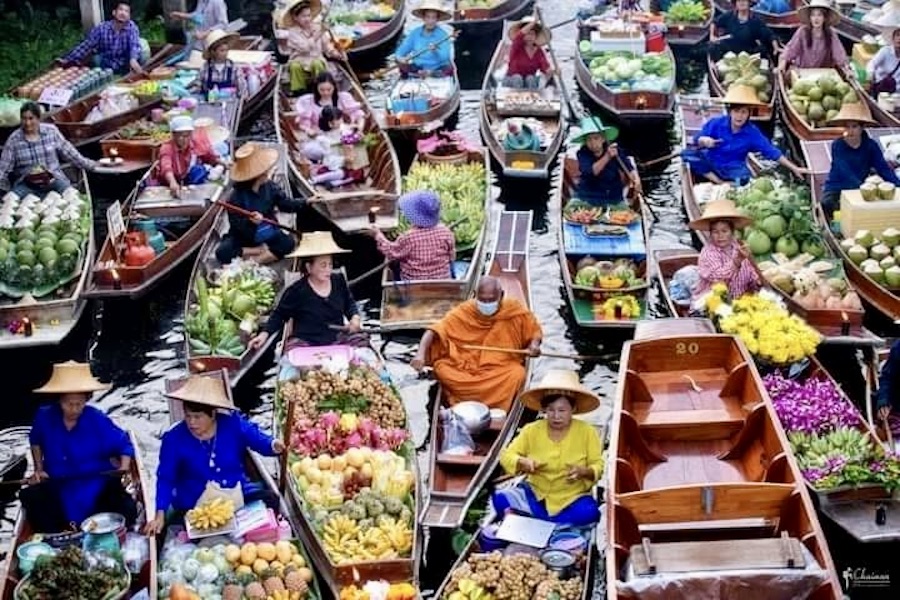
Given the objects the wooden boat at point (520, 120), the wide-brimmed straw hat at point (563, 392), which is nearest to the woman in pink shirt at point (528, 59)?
the wooden boat at point (520, 120)

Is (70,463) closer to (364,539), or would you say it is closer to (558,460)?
(364,539)

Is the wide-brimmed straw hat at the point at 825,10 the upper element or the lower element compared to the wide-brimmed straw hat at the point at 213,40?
upper

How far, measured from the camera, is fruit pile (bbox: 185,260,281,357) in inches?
461

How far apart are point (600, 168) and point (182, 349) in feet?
14.1

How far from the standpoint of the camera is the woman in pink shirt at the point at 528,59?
57.0ft

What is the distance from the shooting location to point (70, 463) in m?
9.09

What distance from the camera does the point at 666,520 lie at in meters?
8.39

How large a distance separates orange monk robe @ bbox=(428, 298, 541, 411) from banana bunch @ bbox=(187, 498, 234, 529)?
228 cm

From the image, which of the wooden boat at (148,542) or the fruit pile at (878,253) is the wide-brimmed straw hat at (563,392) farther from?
the fruit pile at (878,253)

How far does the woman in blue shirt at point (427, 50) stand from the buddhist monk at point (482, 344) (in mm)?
7837

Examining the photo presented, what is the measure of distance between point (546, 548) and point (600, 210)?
5623 millimetres

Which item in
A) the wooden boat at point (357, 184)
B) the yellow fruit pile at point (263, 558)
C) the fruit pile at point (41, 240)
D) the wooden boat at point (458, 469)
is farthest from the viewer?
the wooden boat at point (357, 184)

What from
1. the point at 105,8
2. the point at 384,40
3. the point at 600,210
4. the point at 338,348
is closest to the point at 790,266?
the point at 600,210

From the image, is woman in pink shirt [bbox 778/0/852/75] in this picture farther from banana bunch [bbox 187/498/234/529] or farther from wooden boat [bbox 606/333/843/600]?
banana bunch [bbox 187/498/234/529]
